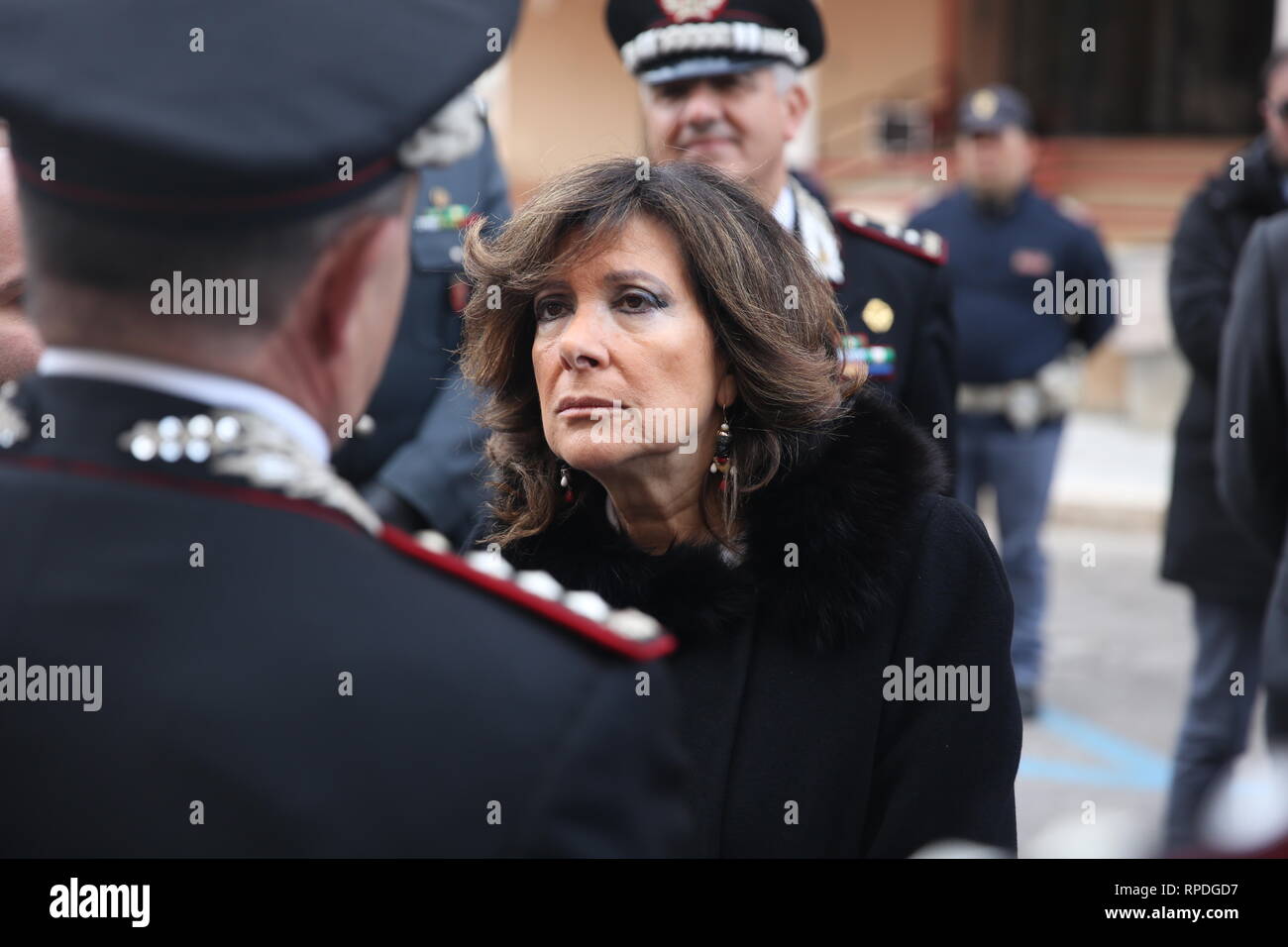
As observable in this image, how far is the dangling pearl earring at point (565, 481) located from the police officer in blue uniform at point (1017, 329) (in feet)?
11.6

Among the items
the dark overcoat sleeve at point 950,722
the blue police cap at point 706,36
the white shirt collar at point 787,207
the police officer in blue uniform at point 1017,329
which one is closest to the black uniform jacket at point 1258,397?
the white shirt collar at point 787,207

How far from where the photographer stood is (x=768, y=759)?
7.72 ft

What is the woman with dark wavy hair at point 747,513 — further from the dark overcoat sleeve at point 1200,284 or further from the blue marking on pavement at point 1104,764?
the blue marking on pavement at point 1104,764

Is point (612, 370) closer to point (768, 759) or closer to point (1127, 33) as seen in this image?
point (768, 759)

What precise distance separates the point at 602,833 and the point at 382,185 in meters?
0.53

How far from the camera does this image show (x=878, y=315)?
3.68 metres

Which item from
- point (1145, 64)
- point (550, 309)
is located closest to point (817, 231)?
point (550, 309)

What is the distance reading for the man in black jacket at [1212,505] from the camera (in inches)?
174

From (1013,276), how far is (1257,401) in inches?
105

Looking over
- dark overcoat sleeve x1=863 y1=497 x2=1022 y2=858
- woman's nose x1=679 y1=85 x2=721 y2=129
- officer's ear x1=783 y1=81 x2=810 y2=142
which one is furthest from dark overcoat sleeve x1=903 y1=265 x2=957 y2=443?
dark overcoat sleeve x1=863 y1=497 x2=1022 y2=858

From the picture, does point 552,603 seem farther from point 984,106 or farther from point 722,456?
point 984,106

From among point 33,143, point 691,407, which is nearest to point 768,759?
point 691,407
